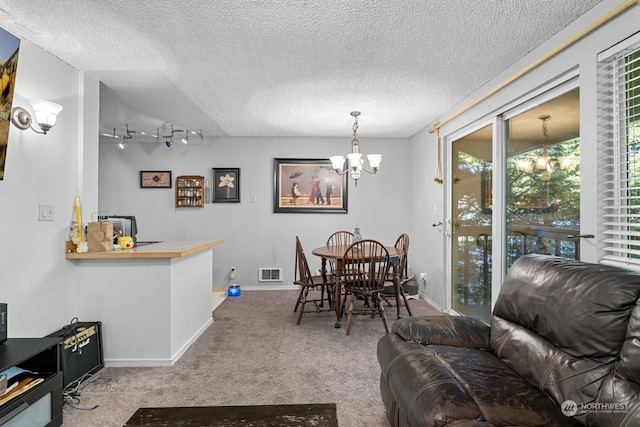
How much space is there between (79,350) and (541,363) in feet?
8.92

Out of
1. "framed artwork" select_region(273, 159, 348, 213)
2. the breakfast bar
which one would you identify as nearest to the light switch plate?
the breakfast bar

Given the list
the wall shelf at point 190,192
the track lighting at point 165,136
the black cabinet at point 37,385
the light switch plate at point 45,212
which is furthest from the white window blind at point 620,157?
the wall shelf at point 190,192

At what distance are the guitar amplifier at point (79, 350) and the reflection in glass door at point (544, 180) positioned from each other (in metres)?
3.25

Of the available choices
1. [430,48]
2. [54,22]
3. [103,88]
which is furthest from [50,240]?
[430,48]

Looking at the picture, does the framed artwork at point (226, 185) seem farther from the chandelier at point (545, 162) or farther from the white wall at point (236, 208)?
the chandelier at point (545, 162)

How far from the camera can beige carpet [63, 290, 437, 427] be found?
192 centimetres

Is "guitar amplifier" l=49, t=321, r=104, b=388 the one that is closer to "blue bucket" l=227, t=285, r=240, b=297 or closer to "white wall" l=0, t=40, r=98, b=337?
"white wall" l=0, t=40, r=98, b=337

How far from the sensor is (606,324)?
119cm

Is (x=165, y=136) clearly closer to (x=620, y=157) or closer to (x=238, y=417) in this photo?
(x=238, y=417)

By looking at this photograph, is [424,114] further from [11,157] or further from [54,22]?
[11,157]

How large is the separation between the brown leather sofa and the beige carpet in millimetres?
464

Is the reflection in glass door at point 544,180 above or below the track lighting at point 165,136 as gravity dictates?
below

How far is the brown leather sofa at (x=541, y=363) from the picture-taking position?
1.11m

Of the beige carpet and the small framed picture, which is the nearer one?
the beige carpet
